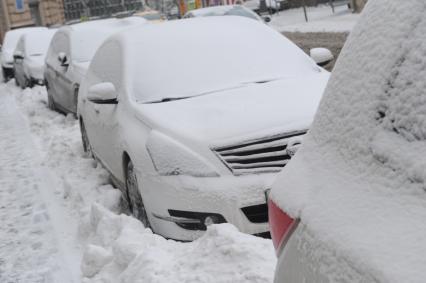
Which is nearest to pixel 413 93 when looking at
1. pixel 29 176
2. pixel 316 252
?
pixel 316 252

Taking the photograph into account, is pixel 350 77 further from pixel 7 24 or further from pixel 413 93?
pixel 7 24

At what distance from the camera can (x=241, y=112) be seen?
468 centimetres

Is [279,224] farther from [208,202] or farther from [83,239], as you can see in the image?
[83,239]

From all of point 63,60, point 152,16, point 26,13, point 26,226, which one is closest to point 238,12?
point 152,16

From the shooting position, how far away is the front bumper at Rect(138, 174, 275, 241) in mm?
4070

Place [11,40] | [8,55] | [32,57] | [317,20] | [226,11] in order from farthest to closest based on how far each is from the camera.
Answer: [317,20] → [11,40] → [8,55] → [226,11] → [32,57]

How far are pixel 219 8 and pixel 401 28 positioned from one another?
16604 mm

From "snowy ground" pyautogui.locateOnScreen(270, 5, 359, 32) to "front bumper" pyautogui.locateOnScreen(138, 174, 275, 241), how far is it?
13955 mm

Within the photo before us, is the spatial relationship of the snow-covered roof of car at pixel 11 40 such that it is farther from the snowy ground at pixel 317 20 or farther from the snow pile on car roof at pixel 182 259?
the snow pile on car roof at pixel 182 259

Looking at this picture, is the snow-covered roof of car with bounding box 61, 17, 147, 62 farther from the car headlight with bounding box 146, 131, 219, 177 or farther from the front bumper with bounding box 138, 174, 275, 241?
the front bumper with bounding box 138, 174, 275, 241

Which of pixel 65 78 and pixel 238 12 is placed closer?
pixel 65 78

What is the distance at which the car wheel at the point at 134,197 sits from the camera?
4785mm

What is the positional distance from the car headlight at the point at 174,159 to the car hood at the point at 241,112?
0.09m

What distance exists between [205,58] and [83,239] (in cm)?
173
